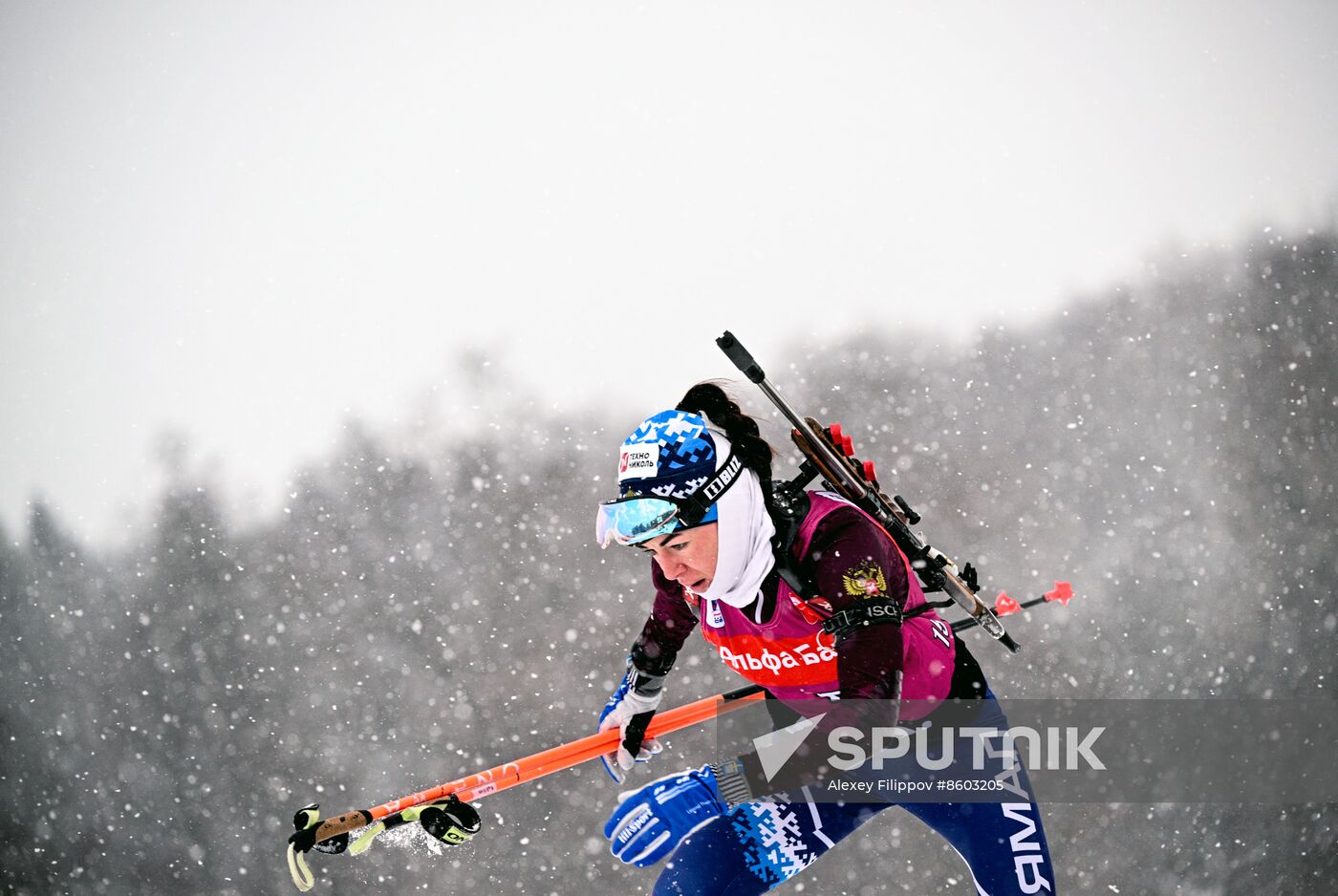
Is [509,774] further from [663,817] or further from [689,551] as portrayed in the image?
[689,551]

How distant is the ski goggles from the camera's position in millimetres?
2293

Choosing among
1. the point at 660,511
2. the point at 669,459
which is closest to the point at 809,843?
the point at 660,511

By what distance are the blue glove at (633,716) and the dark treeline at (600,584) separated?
392 centimetres

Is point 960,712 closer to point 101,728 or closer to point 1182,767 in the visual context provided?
point 1182,767

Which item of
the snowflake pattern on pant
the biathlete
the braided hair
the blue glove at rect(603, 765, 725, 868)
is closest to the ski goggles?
the biathlete

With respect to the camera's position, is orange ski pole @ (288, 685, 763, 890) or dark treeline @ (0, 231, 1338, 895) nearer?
orange ski pole @ (288, 685, 763, 890)

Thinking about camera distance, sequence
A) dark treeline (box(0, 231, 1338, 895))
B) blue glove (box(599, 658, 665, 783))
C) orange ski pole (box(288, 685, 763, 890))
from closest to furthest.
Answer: orange ski pole (box(288, 685, 763, 890))
blue glove (box(599, 658, 665, 783))
dark treeline (box(0, 231, 1338, 895))

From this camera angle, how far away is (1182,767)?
23.4ft

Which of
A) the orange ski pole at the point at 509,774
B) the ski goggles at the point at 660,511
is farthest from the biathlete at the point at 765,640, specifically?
the orange ski pole at the point at 509,774

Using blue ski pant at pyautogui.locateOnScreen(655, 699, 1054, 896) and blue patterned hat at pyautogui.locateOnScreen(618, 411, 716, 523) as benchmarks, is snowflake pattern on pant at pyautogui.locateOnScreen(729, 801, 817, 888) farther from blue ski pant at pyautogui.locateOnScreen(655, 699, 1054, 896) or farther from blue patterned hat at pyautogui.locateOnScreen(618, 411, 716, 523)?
blue patterned hat at pyautogui.locateOnScreen(618, 411, 716, 523)

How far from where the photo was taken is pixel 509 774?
2.82 meters

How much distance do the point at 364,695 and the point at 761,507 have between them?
5.38 meters

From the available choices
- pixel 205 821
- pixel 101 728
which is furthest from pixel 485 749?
pixel 101 728

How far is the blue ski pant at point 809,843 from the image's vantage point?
246 cm
